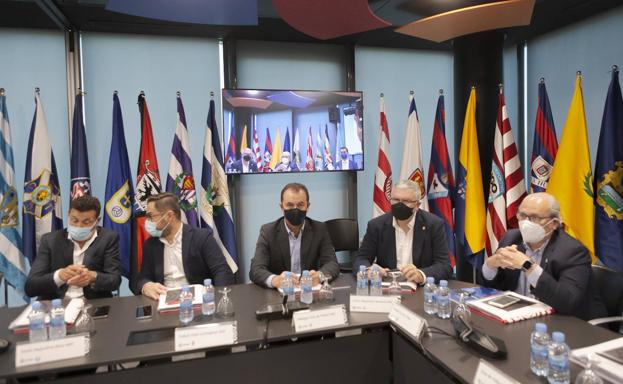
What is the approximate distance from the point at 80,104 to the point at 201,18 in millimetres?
1896

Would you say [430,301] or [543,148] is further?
[543,148]

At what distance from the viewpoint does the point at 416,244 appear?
102 inches

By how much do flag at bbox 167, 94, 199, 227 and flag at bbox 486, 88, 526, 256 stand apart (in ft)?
8.86

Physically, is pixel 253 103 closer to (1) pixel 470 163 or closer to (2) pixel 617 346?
(1) pixel 470 163

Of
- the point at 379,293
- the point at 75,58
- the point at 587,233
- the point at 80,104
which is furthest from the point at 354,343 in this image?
the point at 75,58

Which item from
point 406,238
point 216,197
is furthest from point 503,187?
point 216,197

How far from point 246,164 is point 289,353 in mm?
2347

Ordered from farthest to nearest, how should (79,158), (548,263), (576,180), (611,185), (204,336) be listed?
(79,158) < (576,180) < (611,185) < (548,263) < (204,336)

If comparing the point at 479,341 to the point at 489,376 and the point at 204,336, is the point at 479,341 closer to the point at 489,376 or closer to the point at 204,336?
the point at 489,376

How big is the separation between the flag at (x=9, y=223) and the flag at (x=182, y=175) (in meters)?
1.20

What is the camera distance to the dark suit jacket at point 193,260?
2408mm

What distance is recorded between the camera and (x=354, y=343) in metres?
1.76

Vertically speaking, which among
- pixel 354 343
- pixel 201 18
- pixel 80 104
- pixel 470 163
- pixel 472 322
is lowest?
pixel 354 343

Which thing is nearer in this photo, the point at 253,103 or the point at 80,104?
the point at 80,104
